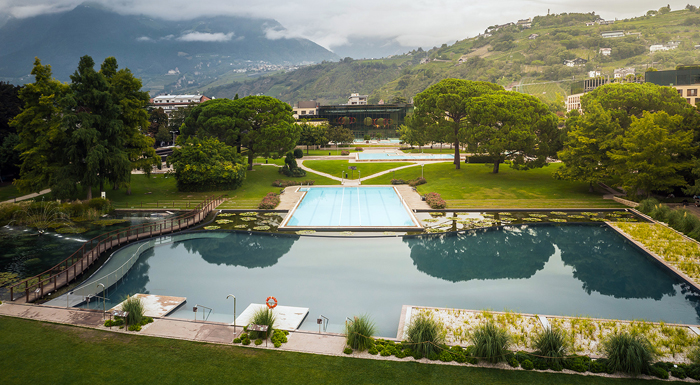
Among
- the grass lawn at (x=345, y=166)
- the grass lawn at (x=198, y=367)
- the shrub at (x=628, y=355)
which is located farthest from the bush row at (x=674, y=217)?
the grass lawn at (x=345, y=166)

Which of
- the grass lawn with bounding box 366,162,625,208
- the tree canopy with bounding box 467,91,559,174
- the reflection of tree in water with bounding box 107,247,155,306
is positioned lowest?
the reflection of tree in water with bounding box 107,247,155,306

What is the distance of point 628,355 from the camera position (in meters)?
11.3

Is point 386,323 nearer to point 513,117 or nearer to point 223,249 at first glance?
point 223,249

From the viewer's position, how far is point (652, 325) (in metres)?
14.2

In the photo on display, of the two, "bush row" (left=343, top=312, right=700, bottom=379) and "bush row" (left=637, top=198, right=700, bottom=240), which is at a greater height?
"bush row" (left=637, top=198, right=700, bottom=240)

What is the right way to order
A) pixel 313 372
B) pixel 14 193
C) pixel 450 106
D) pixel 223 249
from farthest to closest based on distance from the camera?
pixel 450 106 < pixel 14 193 < pixel 223 249 < pixel 313 372

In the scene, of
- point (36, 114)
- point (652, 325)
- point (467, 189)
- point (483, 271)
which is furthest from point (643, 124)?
point (36, 114)

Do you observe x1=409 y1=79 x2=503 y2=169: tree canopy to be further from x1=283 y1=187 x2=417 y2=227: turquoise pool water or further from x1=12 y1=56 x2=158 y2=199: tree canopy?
x1=12 y1=56 x2=158 y2=199: tree canopy

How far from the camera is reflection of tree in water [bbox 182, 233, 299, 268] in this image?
2255 cm

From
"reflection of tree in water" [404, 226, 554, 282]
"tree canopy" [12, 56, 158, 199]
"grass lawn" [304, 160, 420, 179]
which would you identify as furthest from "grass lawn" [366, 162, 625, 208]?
"tree canopy" [12, 56, 158, 199]

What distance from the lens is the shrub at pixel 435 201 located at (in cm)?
3297

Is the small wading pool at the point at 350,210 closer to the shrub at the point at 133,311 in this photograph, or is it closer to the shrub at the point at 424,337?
the shrub at the point at 133,311

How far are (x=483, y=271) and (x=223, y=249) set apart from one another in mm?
14370

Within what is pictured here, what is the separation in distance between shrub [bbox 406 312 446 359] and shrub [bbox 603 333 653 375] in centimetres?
453
